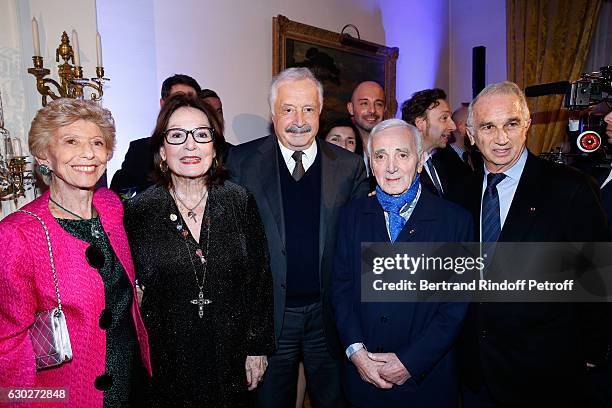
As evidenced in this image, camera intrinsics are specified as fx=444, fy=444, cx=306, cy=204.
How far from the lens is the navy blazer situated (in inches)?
69.6

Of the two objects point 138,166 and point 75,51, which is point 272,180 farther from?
point 75,51

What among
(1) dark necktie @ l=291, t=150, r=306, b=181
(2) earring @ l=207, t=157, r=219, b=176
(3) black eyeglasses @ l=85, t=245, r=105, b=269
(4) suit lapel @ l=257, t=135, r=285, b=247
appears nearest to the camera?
(3) black eyeglasses @ l=85, t=245, r=105, b=269

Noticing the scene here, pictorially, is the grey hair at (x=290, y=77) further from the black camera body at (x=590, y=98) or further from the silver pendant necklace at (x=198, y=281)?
the black camera body at (x=590, y=98)

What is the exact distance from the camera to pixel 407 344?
1804 millimetres

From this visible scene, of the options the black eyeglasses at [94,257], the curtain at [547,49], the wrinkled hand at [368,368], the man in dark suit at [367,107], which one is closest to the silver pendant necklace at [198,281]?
the black eyeglasses at [94,257]

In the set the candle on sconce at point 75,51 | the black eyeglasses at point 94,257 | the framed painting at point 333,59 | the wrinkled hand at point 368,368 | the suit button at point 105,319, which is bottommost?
the wrinkled hand at point 368,368

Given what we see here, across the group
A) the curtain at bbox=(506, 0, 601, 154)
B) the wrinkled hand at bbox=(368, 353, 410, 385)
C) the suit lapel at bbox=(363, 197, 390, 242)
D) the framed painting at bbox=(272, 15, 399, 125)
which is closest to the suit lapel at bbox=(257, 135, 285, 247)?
the suit lapel at bbox=(363, 197, 390, 242)

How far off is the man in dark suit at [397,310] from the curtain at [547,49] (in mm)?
4598

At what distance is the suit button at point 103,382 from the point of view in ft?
5.19

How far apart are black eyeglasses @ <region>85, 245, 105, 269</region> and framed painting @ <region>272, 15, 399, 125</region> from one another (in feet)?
9.96

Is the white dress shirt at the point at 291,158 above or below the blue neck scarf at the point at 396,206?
above

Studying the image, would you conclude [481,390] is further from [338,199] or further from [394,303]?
[338,199]

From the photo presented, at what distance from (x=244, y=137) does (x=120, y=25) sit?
134cm

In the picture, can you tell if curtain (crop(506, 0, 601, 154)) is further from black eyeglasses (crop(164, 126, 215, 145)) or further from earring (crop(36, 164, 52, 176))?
earring (crop(36, 164, 52, 176))
